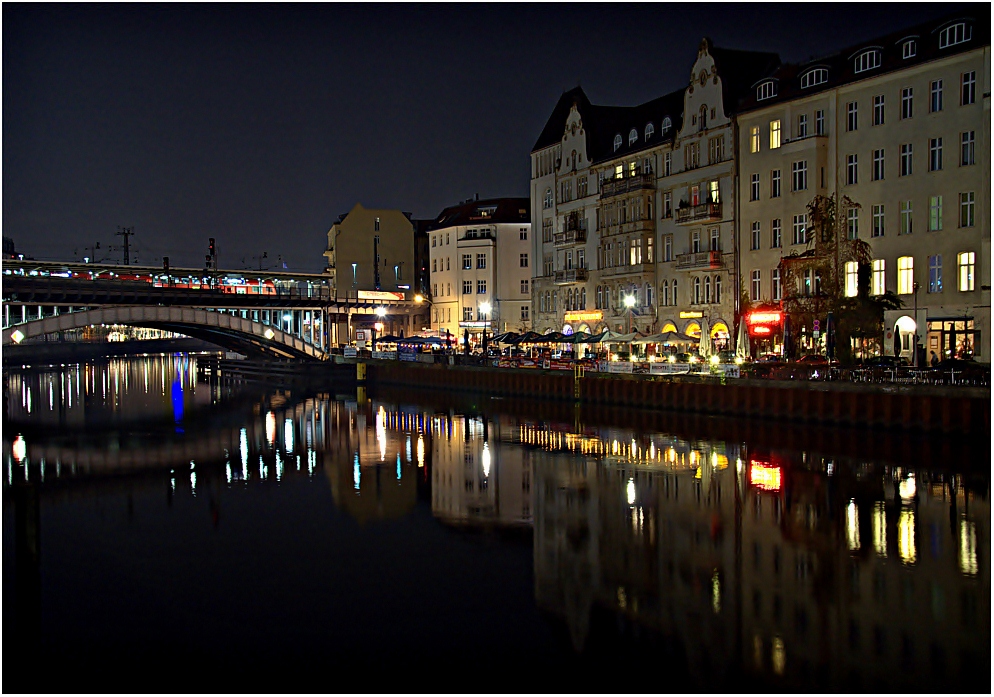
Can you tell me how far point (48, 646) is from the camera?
61.8 feet

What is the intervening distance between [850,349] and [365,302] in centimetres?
5961

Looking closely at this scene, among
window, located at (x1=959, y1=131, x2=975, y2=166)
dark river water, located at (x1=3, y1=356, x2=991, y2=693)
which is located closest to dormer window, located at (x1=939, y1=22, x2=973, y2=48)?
window, located at (x1=959, y1=131, x2=975, y2=166)

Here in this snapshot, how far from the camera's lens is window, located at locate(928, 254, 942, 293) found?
171 ft

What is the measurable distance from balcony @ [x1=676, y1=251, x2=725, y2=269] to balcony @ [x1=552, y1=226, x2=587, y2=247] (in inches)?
522

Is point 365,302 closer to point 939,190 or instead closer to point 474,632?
point 939,190

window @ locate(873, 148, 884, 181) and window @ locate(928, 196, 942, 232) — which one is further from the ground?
window @ locate(873, 148, 884, 181)

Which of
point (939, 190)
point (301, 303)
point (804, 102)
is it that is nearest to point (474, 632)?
point (939, 190)

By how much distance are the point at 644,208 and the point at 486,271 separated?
34.7m

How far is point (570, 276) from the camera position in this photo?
83.6m

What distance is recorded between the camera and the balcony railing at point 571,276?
8250 centimetres

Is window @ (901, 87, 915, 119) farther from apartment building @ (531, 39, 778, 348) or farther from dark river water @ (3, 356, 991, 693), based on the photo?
dark river water @ (3, 356, 991, 693)

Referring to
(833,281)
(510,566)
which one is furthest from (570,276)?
(510,566)

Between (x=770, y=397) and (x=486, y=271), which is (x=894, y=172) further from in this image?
(x=486, y=271)

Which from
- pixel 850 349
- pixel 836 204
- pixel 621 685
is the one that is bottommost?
pixel 621 685
